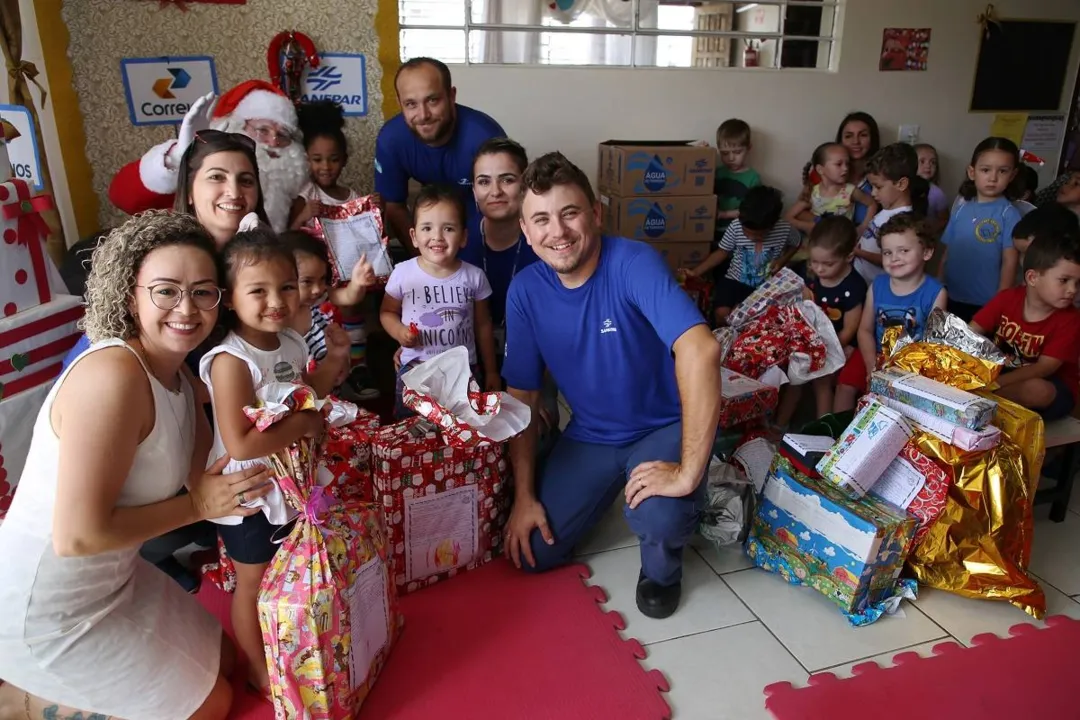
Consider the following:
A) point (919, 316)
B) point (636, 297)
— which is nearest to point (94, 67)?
point (636, 297)

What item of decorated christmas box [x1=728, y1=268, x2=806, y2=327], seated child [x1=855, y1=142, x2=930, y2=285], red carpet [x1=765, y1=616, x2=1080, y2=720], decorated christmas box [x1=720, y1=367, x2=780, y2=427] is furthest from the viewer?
seated child [x1=855, y1=142, x2=930, y2=285]

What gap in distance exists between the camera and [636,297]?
6.63 feet

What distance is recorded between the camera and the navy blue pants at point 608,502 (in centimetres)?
200

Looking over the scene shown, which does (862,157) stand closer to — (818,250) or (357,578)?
(818,250)

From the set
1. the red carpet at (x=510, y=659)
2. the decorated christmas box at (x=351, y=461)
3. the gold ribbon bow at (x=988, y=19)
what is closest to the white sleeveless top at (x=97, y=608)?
the red carpet at (x=510, y=659)

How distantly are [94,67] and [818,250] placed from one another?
125 inches

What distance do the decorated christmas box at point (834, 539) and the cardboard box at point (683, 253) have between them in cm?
227

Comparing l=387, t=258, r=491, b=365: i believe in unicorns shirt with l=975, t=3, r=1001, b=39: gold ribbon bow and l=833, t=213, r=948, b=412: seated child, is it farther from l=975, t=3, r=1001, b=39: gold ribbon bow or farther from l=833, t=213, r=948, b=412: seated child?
l=975, t=3, r=1001, b=39: gold ribbon bow

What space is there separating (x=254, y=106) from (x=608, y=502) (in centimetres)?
200

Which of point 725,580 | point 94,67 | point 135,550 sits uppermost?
point 94,67

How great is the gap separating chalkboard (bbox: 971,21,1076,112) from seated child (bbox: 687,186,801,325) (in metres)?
2.17

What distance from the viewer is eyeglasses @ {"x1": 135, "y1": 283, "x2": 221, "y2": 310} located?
1.39 metres

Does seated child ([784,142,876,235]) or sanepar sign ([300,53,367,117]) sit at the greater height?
sanepar sign ([300,53,367,117])

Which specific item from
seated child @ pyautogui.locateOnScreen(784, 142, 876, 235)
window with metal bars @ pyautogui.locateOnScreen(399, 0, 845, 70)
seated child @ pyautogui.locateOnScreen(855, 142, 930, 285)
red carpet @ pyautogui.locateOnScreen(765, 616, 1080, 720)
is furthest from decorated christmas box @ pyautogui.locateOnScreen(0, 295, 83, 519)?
seated child @ pyautogui.locateOnScreen(784, 142, 876, 235)
